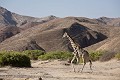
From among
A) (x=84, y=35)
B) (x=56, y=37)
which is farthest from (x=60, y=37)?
(x=84, y=35)

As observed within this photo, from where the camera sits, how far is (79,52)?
946 inches

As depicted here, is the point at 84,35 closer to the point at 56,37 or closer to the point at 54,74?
the point at 56,37

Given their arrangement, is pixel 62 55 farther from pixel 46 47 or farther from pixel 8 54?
pixel 46 47

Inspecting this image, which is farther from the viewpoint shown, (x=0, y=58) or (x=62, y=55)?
(x=62, y=55)

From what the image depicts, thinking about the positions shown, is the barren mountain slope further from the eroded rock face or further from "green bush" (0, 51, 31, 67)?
"green bush" (0, 51, 31, 67)

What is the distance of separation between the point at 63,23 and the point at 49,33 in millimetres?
15727

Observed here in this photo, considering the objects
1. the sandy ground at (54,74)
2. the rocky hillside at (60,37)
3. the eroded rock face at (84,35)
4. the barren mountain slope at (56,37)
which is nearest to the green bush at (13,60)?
the sandy ground at (54,74)

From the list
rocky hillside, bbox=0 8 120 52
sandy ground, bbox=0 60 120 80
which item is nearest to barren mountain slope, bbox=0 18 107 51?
rocky hillside, bbox=0 8 120 52

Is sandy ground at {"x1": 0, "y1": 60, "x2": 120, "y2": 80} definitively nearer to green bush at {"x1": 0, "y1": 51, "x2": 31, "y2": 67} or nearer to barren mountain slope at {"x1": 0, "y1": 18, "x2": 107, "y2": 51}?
green bush at {"x1": 0, "y1": 51, "x2": 31, "y2": 67}

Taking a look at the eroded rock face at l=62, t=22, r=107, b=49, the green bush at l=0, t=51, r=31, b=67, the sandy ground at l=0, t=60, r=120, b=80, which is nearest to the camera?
the sandy ground at l=0, t=60, r=120, b=80

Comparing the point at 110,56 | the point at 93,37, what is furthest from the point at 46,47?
the point at 110,56

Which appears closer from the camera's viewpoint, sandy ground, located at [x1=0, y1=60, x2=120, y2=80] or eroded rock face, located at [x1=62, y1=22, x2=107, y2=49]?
sandy ground, located at [x1=0, y1=60, x2=120, y2=80]

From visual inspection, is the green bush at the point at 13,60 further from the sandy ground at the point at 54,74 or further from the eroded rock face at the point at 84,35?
the eroded rock face at the point at 84,35

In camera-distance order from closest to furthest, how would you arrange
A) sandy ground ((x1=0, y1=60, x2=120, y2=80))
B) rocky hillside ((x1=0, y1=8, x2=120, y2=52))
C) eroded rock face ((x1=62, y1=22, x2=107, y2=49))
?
sandy ground ((x1=0, y1=60, x2=120, y2=80)) → rocky hillside ((x1=0, y1=8, x2=120, y2=52)) → eroded rock face ((x1=62, y1=22, x2=107, y2=49))
